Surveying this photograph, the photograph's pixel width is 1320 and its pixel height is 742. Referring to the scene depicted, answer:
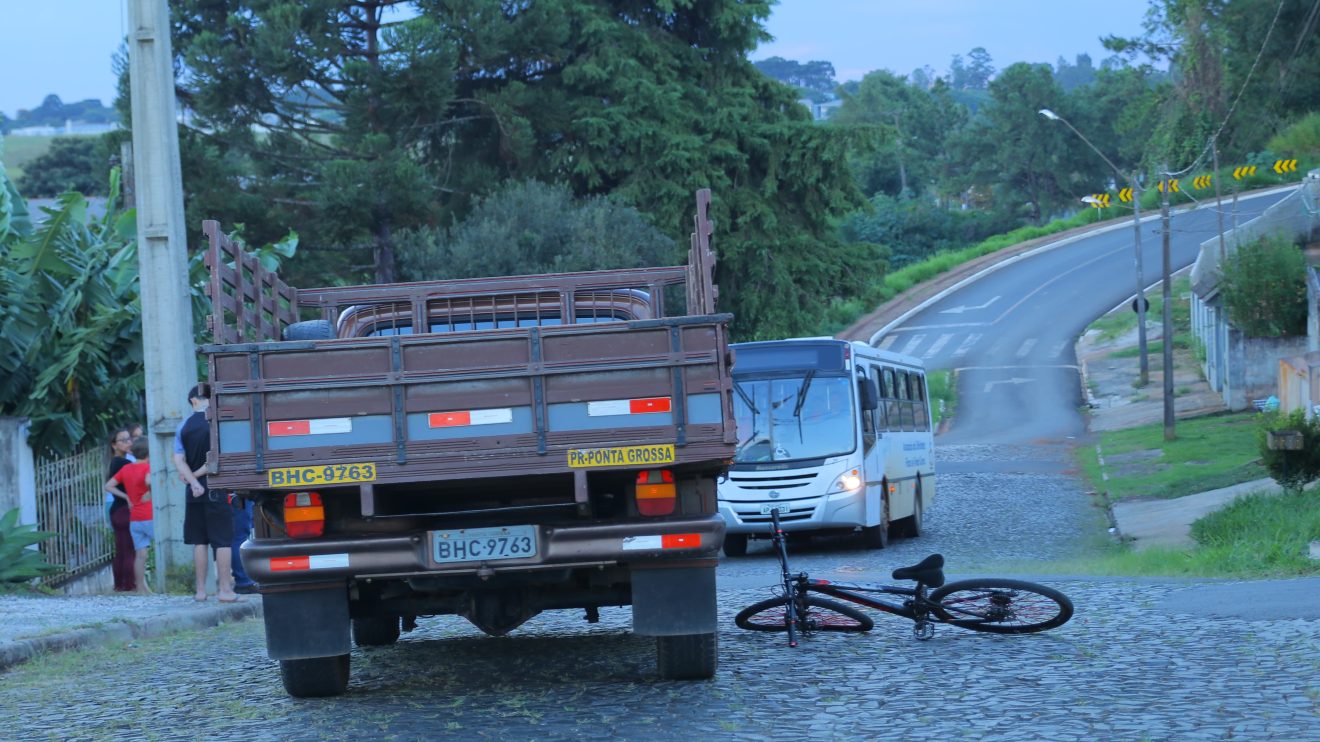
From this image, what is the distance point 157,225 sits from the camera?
572 inches

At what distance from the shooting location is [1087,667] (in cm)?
819

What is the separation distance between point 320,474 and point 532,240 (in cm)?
3001

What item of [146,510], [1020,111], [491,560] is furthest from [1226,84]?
[491,560]

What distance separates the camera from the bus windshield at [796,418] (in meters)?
19.0

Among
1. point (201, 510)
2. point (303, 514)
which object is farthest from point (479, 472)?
point (201, 510)

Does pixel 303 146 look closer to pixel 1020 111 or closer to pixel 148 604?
pixel 148 604

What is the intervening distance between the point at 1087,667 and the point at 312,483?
13.4ft

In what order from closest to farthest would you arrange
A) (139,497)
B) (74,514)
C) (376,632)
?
(376,632) < (139,497) < (74,514)

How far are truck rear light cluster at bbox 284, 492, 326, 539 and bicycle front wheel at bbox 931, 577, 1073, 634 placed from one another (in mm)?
3824

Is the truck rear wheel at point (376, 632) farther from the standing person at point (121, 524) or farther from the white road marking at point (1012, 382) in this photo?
the white road marking at point (1012, 382)

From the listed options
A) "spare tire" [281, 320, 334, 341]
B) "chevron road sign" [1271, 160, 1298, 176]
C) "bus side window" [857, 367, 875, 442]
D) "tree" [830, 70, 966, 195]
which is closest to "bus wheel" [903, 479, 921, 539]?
"bus side window" [857, 367, 875, 442]

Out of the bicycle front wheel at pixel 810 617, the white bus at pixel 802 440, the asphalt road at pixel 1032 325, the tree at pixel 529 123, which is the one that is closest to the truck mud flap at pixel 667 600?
the bicycle front wheel at pixel 810 617

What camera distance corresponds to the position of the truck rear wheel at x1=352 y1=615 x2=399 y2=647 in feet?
33.9

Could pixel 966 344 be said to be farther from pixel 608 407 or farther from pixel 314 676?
pixel 608 407
